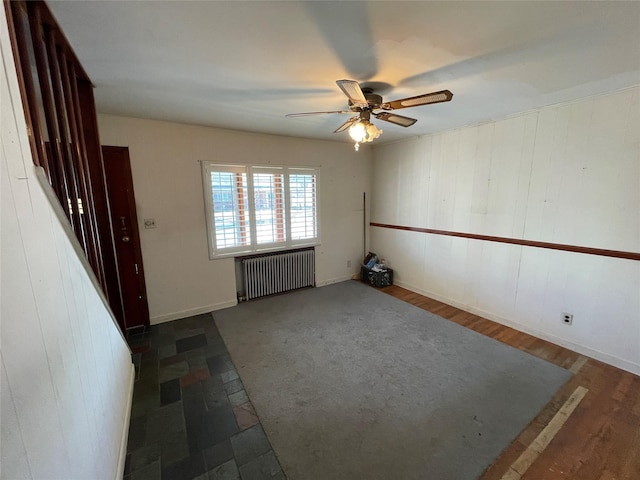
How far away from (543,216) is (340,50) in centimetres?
265

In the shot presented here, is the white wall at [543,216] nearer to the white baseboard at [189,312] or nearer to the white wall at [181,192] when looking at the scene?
the white wall at [181,192]

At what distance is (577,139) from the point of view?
8.16ft

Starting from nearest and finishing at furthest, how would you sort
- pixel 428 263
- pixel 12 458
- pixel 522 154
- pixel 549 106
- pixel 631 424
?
pixel 12 458 → pixel 631 424 → pixel 549 106 → pixel 522 154 → pixel 428 263

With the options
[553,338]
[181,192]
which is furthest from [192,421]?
[553,338]

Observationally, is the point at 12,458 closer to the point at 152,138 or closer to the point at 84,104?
the point at 84,104

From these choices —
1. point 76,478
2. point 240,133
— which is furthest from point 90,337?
point 240,133

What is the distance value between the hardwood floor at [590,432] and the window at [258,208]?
3164mm

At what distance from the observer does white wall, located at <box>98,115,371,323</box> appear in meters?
3.01

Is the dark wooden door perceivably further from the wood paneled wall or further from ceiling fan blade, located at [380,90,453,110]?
ceiling fan blade, located at [380,90,453,110]

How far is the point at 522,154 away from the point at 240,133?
3318 mm

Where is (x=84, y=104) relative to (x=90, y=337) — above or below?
above

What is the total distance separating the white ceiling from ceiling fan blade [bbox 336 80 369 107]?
0.18 metres

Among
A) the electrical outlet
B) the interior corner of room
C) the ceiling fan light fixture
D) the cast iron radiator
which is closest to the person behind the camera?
the interior corner of room

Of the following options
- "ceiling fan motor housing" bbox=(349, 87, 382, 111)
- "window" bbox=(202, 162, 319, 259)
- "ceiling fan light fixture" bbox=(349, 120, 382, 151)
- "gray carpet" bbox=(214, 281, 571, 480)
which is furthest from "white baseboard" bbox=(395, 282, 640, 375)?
"ceiling fan motor housing" bbox=(349, 87, 382, 111)
